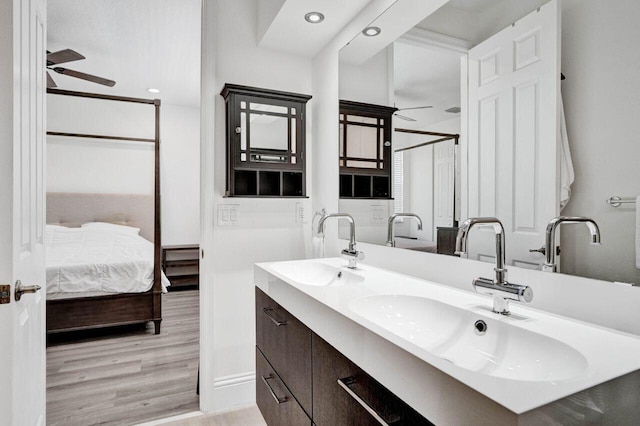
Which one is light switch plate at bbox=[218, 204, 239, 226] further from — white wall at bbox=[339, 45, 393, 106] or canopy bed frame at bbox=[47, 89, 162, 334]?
canopy bed frame at bbox=[47, 89, 162, 334]

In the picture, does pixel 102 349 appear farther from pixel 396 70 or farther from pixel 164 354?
pixel 396 70

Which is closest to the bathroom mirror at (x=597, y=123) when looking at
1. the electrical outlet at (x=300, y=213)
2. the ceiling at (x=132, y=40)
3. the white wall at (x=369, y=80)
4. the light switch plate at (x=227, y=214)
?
the white wall at (x=369, y=80)

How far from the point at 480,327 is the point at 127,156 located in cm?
477

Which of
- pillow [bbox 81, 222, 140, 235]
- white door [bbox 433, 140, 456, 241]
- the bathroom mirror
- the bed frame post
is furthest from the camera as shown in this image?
pillow [bbox 81, 222, 140, 235]

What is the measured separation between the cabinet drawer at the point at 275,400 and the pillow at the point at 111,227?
3314 mm

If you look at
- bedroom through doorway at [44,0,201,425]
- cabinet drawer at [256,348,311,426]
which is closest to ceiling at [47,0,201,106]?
bedroom through doorway at [44,0,201,425]

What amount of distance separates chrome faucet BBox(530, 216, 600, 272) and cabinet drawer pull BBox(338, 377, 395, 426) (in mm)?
632

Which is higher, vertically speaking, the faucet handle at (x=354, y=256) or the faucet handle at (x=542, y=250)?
the faucet handle at (x=542, y=250)

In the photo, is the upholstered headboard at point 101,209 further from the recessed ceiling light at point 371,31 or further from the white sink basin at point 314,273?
the recessed ceiling light at point 371,31

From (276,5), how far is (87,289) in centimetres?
287

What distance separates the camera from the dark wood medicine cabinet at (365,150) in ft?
5.84

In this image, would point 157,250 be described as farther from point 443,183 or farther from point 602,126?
point 602,126

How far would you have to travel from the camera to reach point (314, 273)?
1866 mm

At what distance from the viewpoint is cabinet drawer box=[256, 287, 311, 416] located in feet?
3.92
